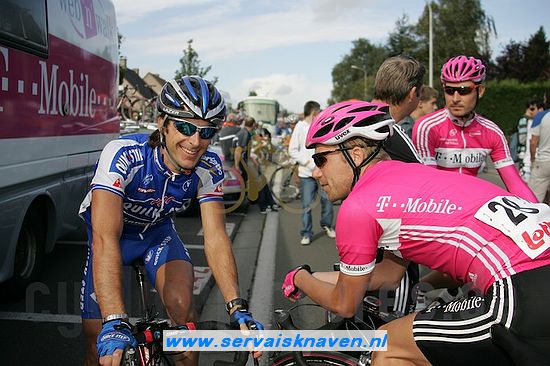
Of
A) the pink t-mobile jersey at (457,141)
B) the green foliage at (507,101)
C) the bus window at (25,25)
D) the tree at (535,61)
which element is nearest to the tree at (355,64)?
the tree at (535,61)

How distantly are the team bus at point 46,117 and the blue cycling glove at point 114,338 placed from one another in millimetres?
3027

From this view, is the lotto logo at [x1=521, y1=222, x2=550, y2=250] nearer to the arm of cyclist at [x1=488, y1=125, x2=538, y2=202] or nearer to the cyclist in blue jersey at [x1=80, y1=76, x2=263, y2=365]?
the cyclist in blue jersey at [x1=80, y1=76, x2=263, y2=365]

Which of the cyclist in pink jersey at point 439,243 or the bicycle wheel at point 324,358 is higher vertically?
the cyclist in pink jersey at point 439,243

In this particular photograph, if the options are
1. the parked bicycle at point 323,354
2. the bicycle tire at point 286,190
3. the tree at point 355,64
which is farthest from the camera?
the tree at point 355,64

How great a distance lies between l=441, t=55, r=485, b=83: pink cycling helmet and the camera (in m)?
4.24

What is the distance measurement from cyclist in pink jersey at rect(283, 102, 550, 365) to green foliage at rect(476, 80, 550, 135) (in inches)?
1323

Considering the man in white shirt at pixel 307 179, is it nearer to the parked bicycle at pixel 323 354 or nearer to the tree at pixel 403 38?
the parked bicycle at pixel 323 354

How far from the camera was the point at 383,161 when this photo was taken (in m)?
2.47

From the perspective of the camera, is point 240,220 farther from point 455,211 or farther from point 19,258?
point 455,211

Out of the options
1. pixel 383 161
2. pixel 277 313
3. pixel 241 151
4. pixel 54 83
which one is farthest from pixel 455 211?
pixel 241 151

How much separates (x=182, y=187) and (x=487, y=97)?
1386 inches

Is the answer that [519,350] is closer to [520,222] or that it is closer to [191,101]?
[520,222]

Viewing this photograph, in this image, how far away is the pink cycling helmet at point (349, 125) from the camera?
2.42 m

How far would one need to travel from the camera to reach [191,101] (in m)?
2.70
